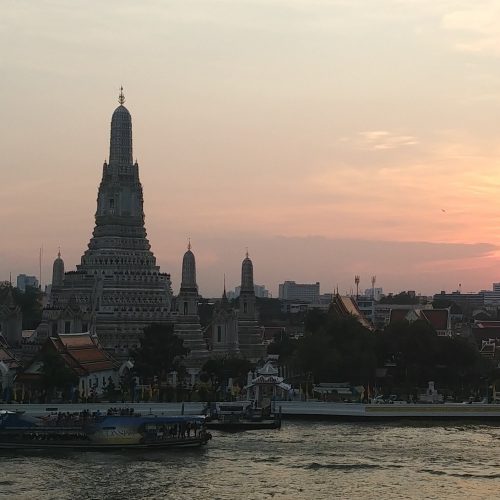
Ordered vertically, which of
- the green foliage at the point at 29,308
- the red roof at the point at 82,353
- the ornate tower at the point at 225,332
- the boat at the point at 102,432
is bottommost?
the boat at the point at 102,432

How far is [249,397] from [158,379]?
9415 mm

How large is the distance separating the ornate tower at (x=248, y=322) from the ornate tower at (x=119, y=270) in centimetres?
787

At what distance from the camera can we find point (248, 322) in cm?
9756

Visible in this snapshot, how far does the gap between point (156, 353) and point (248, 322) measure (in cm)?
2676

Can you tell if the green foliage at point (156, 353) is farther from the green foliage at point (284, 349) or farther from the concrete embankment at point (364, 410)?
the green foliage at point (284, 349)

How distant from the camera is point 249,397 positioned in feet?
213

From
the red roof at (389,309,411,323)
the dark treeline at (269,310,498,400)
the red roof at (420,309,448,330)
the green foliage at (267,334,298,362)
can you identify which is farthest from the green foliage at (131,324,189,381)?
the red roof at (420,309,448,330)

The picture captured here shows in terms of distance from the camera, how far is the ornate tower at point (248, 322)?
309 feet

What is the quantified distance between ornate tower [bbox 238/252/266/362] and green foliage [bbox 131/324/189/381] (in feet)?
62.7

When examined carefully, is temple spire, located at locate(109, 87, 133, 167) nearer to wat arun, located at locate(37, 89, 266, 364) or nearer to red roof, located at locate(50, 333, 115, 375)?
wat arun, located at locate(37, 89, 266, 364)

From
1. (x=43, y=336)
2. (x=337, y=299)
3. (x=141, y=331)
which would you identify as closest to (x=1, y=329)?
(x=43, y=336)

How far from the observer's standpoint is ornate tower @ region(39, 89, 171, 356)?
85062mm

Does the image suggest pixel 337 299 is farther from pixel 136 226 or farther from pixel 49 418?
pixel 49 418

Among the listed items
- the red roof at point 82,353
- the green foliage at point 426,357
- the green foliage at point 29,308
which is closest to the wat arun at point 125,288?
the red roof at point 82,353
